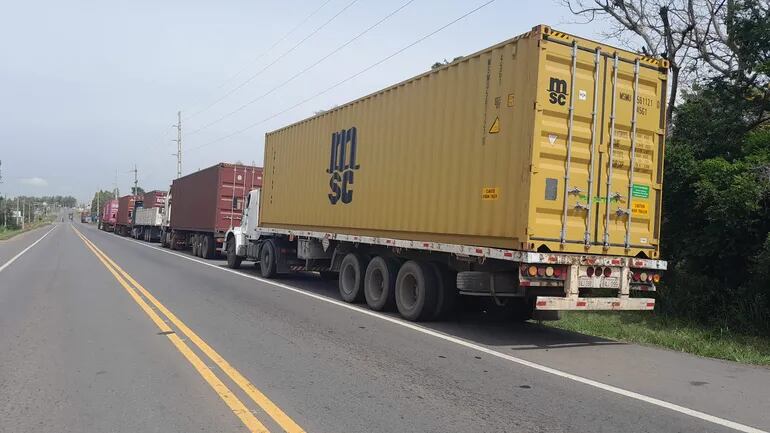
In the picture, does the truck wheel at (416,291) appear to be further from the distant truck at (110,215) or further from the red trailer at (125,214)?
the distant truck at (110,215)

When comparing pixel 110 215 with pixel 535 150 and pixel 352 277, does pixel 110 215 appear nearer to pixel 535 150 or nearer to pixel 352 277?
pixel 352 277

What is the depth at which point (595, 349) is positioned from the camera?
26.0 ft

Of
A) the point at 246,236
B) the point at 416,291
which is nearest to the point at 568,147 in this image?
the point at 416,291

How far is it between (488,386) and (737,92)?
9.69m

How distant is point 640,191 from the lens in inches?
340

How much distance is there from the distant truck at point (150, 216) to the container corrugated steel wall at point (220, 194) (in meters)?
10.3

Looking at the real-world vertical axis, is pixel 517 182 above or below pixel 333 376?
above

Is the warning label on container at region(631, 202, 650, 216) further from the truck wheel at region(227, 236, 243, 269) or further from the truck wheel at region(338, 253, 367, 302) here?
the truck wheel at region(227, 236, 243, 269)

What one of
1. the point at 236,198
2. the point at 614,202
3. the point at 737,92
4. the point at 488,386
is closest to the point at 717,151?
the point at 737,92

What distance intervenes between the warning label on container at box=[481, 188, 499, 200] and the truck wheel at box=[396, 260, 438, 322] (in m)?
1.80

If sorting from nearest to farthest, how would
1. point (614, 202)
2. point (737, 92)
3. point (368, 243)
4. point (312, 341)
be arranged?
1. point (312, 341)
2. point (614, 202)
3. point (368, 243)
4. point (737, 92)

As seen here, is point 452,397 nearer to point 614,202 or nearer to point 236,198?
point 614,202

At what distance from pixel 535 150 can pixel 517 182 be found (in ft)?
1.54

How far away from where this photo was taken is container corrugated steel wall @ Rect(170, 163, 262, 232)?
23.2 meters
